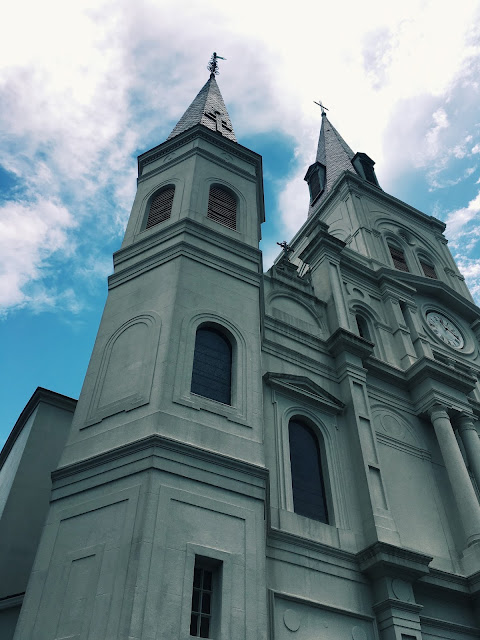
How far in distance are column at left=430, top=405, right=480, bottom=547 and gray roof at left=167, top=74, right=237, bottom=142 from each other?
39.9 feet

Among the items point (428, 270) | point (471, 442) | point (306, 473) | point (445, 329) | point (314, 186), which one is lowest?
point (306, 473)

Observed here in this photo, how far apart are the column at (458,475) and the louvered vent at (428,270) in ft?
34.0

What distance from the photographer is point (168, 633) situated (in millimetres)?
8430

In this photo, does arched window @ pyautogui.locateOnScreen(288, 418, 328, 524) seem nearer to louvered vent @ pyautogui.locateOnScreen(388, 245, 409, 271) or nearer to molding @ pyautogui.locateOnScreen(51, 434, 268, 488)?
molding @ pyautogui.locateOnScreen(51, 434, 268, 488)

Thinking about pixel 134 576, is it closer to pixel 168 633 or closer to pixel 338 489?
pixel 168 633

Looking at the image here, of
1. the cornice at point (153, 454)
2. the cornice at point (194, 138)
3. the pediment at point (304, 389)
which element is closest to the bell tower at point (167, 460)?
the cornice at point (153, 454)

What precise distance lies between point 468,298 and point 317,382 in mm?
12921

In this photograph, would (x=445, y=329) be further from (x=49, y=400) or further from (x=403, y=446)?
(x=49, y=400)

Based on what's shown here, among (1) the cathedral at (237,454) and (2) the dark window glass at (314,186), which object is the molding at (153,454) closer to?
(1) the cathedral at (237,454)

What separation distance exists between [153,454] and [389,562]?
5471 mm

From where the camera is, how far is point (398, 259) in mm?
25781

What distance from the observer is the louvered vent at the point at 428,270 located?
26233mm

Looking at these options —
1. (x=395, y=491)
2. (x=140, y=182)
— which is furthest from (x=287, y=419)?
(x=140, y=182)

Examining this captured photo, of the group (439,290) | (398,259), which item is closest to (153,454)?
(439,290)
